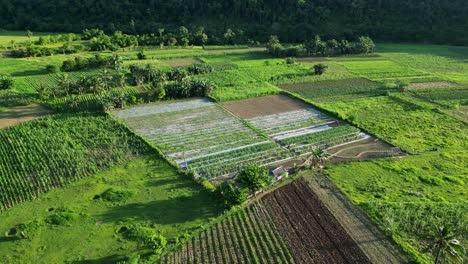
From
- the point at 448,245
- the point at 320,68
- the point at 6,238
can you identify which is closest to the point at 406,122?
the point at 320,68

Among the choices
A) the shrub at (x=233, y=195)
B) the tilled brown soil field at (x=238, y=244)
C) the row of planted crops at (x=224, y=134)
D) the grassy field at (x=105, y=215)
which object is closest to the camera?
the tilled brown soil field at (x=238, y=244)

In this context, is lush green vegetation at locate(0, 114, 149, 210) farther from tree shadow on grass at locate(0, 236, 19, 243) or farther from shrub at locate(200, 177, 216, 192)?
shrub at locate(200, 177, 216, 192)

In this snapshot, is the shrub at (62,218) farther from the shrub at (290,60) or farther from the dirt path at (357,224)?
the shrub at (290,60)

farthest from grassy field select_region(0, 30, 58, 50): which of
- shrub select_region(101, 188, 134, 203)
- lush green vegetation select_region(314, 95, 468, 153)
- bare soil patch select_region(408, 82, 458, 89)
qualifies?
bare soil patch select_region(408, 82, 458, 89)

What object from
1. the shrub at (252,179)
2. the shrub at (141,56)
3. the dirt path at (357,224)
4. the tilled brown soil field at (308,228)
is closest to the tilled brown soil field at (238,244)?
the tilled brown soil field at (308,228)

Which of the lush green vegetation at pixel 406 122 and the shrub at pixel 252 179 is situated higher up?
the shrub at pixel 252 179

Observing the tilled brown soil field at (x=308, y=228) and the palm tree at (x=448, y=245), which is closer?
the palm tree at (x=448, y=245)

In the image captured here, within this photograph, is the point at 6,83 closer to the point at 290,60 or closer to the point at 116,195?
the point at 116,195
